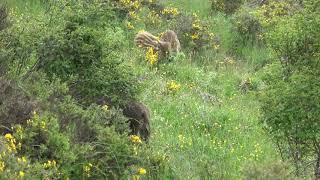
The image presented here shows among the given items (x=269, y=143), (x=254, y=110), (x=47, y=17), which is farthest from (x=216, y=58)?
(x=47, y=17)

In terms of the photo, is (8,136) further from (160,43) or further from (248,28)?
(248,28)

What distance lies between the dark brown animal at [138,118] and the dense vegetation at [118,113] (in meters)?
0.10

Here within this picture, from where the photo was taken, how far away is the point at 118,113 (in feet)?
19.2

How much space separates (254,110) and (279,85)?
385 cm

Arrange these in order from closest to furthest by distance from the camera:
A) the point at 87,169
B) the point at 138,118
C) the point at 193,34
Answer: the point at 87,169 → the point at 138,118 → the point at 193,34

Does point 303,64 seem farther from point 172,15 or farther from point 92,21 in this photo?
point 172,15

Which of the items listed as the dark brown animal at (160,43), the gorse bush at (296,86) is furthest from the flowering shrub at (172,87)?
the gorse bush at (296,86)

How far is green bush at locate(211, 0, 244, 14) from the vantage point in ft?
56.6

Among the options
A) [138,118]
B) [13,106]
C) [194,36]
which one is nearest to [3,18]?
[138,118]

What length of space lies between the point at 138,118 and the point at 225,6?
11.3 metres

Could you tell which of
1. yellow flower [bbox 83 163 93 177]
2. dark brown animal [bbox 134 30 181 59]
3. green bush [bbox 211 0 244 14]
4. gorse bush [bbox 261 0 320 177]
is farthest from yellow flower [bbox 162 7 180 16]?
yellow flower [bbox 83 163 93 177]

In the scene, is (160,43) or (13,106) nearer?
(13,106)

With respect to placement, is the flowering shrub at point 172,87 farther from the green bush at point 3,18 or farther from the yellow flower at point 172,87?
the green bush at point 3,18

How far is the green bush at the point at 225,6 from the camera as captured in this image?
17.2 metres
